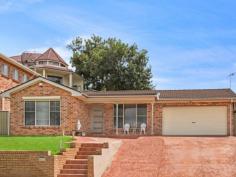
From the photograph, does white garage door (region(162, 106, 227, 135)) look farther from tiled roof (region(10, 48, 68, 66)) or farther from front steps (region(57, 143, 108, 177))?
tiled roof (region(10, 48, 68, 66))

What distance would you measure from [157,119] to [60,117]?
6727mm

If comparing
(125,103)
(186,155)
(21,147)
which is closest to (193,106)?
(125,103)

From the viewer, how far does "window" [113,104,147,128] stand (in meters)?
33.4

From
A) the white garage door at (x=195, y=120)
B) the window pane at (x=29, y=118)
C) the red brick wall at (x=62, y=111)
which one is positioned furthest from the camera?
the white garage door at (x=195, y=120)

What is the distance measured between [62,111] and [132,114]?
5230 mm

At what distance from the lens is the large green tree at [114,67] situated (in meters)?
55.6

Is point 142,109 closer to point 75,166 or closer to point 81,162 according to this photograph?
point 81,162

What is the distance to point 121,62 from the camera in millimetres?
56250

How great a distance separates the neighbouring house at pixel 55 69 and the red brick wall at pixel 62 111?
17629 mm

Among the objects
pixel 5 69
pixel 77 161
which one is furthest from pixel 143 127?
pixel 77 161

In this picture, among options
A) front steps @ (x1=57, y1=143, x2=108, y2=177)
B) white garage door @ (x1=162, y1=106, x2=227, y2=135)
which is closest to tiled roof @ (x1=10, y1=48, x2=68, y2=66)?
white garage door @ (x1=162, y1=106, x2=227, y2=135)

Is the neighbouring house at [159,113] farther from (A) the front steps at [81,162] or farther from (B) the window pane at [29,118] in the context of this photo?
(A) the front steps at [81,162]

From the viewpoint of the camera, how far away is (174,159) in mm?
21422

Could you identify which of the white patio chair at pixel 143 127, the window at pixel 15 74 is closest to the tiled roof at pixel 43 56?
the window at pixel 15 74
